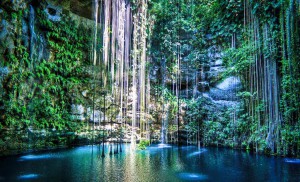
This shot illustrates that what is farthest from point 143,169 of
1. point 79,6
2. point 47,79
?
point 79,6

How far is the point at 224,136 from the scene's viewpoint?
29.7 feet

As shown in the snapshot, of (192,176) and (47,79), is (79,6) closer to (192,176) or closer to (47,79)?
(47,79)

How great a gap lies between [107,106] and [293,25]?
7.97m

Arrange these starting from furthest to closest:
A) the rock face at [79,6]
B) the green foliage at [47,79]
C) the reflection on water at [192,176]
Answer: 1. the rock face at [79,6]
2. the green foliage at [47,79]
3. the reflection on water at [192,176]

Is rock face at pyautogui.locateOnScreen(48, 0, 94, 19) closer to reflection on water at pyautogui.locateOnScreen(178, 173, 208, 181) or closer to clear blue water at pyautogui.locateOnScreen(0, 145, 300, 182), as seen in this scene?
clear blue water at pyautogui.locateOnScreen(0, 145, 300, 182)

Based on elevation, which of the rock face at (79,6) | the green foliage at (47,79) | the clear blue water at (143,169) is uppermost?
the rock face at (79,6)

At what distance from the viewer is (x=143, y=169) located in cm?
509

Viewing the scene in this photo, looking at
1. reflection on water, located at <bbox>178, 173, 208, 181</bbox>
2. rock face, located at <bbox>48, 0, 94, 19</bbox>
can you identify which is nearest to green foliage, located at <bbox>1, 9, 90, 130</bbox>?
rock face, located at <bbox>48, 0, 94, 19</bbox>

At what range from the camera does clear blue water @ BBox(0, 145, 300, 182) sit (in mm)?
4418

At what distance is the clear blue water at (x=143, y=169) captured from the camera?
442cm

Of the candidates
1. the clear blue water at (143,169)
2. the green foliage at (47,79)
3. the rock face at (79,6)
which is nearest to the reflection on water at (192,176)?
the clear blue water at (143,169)

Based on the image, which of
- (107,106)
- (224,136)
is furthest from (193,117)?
(107,106)

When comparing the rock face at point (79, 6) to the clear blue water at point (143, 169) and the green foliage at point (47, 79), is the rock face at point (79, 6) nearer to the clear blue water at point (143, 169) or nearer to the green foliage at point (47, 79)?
the green foliage at point (47, 79)

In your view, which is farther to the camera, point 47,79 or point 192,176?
point 47,79
